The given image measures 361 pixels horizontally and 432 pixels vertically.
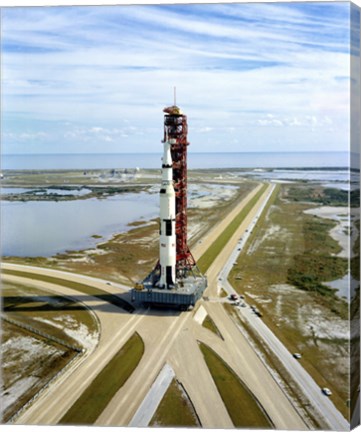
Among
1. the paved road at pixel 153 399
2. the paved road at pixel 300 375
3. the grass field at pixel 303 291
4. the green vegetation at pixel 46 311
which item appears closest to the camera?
the paved road at pixel 300 375

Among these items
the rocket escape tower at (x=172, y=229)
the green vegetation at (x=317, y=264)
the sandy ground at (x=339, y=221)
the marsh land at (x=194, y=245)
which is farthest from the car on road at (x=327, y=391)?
the sandy ground at (x=339, y=221)

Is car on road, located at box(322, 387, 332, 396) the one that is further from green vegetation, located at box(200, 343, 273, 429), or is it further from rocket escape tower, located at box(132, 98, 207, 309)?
rocket escape tower, located at box(132, 98, 207, 309)

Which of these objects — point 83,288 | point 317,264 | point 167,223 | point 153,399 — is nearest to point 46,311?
point 83,288

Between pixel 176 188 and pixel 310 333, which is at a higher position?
pixel 176 188

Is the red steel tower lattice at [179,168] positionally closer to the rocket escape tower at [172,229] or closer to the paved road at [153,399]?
the rocket escape tower at [172,229]

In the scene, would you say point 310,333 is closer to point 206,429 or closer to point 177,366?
point 177,366

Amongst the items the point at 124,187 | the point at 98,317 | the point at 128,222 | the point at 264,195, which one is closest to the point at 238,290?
the point at 98,317

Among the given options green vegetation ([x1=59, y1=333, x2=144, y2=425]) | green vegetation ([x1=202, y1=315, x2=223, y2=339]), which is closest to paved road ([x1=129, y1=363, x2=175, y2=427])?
green vegetation ([x1=59, y1=333, x2=144, y2=425])
